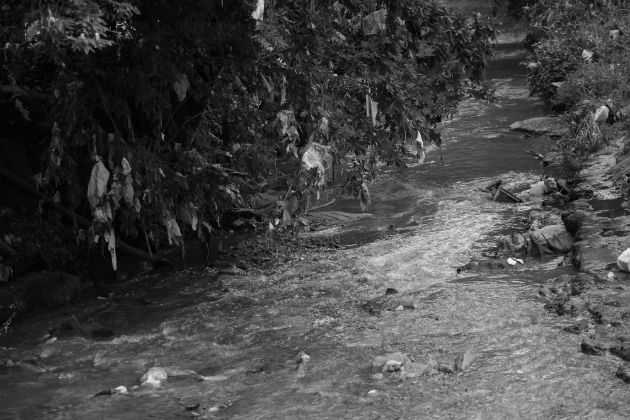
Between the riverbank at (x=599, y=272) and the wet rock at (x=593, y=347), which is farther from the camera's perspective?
the riverbank at (x=599, y=272)

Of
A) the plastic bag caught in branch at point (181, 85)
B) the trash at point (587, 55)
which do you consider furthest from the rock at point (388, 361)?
the trash at point (587, 55)

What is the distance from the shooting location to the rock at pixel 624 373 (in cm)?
562

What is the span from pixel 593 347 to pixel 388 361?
5.25 ft

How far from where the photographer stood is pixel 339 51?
8.30m

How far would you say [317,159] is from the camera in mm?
7238

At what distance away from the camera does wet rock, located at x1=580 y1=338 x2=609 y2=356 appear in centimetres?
614

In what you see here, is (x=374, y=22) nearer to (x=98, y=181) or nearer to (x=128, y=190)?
(x=128, y=190)

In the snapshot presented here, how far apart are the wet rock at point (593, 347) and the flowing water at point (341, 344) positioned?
0.08 meters

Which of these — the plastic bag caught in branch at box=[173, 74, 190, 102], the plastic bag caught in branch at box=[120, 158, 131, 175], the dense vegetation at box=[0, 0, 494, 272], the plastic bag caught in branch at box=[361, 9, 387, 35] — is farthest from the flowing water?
the plastic bag caught in branch at box=[361, 9, 387, 35]

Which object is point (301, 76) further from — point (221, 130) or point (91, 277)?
point (91, 277)

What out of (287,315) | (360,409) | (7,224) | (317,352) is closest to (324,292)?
(287,315)

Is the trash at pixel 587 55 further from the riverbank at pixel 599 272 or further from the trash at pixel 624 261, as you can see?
the trash at pixel 624 261

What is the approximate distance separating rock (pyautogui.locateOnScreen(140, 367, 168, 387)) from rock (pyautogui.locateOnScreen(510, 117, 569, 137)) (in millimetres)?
11249

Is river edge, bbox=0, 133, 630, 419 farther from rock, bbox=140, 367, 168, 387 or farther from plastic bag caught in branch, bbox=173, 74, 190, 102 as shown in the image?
plastic bag caught in branch, bbox=173, 74, 190, 102
